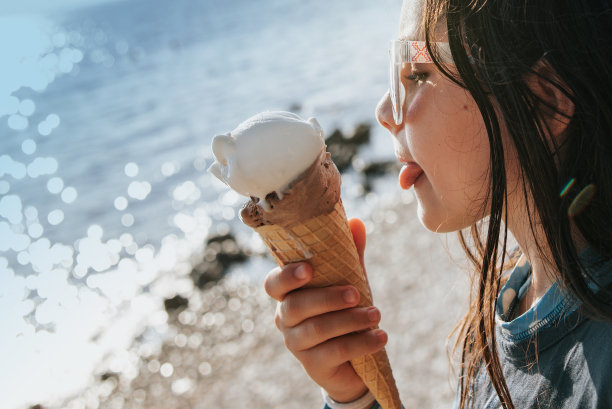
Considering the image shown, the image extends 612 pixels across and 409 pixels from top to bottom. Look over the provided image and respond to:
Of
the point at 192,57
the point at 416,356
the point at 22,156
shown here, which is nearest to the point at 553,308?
the point at 416,356

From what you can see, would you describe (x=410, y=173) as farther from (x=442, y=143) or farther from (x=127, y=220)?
(x=127, y=220)

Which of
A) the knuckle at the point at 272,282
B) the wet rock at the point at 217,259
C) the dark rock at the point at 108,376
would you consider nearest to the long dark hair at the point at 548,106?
the knuckle at the point at 272,282

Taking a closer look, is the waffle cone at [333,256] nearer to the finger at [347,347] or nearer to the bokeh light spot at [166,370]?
the finger at [347,347]

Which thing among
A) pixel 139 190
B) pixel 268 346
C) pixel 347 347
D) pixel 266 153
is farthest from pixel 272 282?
pixel 139 190

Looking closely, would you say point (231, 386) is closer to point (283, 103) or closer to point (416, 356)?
point (416, 356)

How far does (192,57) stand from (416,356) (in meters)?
26.1

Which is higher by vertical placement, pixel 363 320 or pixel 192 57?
pixel 363 320

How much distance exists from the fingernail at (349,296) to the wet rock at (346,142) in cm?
803

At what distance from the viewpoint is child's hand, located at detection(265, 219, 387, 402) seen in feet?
5.41

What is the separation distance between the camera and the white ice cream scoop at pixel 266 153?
1.49 metres

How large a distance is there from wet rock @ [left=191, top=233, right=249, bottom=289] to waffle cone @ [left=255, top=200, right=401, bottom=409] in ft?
17.7

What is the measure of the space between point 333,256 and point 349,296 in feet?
0.43

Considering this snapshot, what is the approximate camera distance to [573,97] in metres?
1.32

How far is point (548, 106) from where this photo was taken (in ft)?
4.41
